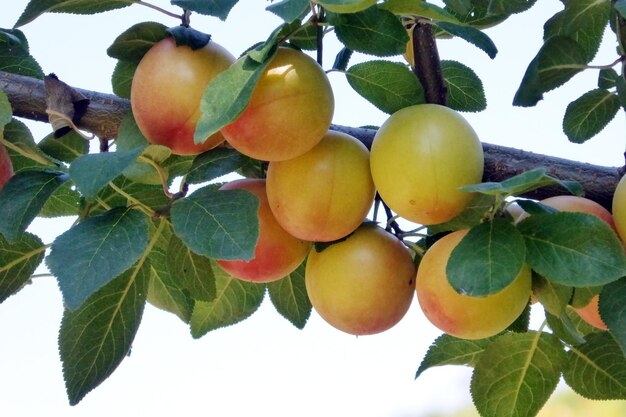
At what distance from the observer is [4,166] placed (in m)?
1.00

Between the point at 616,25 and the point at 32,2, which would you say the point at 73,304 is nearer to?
the point at 32,2

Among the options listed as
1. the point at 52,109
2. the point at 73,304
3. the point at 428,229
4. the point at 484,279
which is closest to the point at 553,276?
the point at 484,279

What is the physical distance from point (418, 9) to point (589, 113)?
0.44 meters

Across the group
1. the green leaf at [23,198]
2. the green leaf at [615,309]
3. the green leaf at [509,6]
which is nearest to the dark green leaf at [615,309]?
the green leaf at [615,309]

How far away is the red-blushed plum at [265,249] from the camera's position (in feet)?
3.23

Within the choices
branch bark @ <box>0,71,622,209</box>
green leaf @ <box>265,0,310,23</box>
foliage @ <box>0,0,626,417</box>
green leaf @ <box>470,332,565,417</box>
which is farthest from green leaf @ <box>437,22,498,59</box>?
green leaf @ <box>470,332,565,417</box>

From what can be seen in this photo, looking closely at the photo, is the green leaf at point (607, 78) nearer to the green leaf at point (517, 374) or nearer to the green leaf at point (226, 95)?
the green leaf at point (517, 374)

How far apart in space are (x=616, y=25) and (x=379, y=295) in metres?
0.46

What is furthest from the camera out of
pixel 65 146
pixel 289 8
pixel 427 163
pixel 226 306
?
pixel 226 306

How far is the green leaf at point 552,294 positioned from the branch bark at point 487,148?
0.13 m

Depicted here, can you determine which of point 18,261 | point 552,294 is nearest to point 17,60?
point 18,261

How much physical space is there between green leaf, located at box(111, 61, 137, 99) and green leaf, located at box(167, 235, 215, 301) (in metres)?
0.20

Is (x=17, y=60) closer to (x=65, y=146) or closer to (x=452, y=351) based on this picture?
(x=65, y=146)

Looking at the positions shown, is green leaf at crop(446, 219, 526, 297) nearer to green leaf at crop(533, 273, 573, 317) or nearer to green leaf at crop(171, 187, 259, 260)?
green leaf at crop(533, 273, 573, 317)
